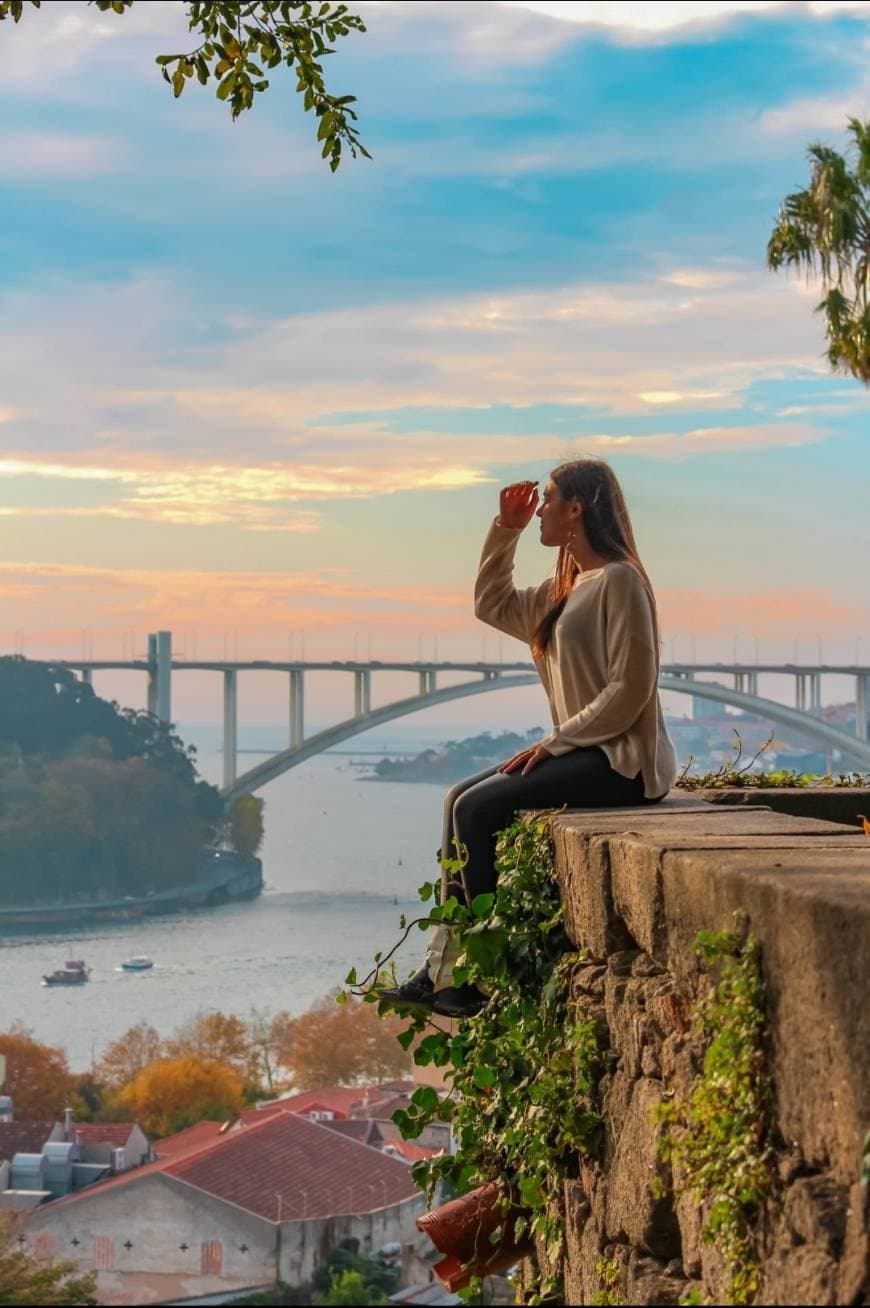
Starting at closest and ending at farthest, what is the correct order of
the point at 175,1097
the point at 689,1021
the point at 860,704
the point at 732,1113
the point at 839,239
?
1. the point at 732,1113
2. the point at 689,1021
3. the point at 839,239
4. the point at 860,704
5. the point at 175,1097

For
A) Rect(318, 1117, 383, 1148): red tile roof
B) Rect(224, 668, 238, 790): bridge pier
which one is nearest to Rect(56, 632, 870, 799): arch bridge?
Rect(224, 668, 238, 790): bridge pier

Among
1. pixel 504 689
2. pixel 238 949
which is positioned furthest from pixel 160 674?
pixel 504 689

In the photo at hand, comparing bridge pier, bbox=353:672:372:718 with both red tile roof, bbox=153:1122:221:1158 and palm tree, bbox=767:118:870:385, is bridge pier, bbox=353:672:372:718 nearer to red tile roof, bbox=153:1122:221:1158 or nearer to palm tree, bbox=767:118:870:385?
red tile roof, bbox=153:1122:221:1158

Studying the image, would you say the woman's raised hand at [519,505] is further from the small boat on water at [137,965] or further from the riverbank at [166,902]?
the riverbank at [166,902]

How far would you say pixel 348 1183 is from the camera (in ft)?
88.2

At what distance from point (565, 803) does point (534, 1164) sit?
0.46m

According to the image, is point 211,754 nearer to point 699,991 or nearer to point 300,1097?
point 300,1097

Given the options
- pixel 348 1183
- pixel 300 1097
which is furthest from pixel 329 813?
pixel 348 1183

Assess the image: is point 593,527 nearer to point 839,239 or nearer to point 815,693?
point 839,239

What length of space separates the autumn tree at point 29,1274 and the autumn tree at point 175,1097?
6.73 m

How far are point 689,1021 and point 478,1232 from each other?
0.86 m

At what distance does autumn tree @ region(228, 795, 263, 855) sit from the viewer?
52.9 meters

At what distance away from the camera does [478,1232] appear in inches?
90.5

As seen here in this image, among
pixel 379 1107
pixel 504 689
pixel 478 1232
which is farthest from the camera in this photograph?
pixel 379 1107
